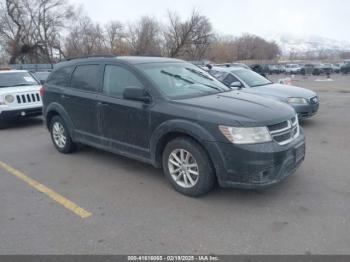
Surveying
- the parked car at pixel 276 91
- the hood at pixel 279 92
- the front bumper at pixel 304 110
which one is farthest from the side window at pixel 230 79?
the front bumper at pixel 304 110

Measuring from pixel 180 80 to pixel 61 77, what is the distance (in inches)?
99.6

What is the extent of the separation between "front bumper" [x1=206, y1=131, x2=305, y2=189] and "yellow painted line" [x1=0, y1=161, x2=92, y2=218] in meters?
1.63

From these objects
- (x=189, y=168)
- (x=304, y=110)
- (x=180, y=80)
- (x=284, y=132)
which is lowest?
(x=304, y=110)

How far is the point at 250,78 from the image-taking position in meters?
9.23

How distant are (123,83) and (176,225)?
230 cm

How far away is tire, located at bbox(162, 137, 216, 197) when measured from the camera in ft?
12.8

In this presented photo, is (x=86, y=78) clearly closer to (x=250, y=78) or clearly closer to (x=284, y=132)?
(x=284, y=132)

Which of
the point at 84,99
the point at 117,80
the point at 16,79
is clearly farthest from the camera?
the point at 16,79

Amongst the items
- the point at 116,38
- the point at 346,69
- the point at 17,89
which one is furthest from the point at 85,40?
the point at 17,89

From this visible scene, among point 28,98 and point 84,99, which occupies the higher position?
point 84,99

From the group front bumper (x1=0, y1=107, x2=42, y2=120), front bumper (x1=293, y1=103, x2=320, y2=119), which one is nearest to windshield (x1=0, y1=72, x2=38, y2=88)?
front bumper (x1=0, y1=107, x2=42, y2=120)

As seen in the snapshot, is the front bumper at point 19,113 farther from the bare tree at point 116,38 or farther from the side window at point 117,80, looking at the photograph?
the bare tree at point 116,38

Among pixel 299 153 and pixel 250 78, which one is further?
pixel 250 78

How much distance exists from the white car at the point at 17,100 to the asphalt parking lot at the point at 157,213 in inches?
141
